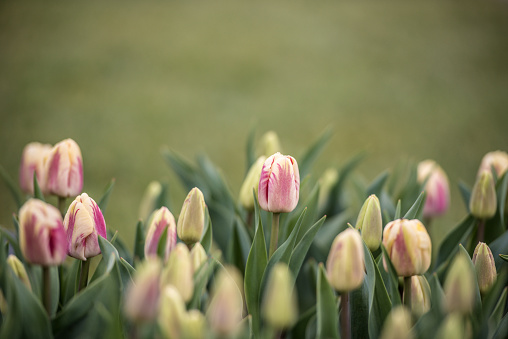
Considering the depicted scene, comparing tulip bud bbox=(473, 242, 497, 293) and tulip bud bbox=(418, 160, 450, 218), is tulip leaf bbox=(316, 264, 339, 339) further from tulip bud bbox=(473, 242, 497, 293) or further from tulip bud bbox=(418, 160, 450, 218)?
tulip bud bbox=(418, 160, 450, 218)

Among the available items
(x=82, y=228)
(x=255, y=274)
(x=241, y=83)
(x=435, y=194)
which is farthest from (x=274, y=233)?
(x=241, y=83)

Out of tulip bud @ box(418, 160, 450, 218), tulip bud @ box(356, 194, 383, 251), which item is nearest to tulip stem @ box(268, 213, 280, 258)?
tulip bud @ box(356, 194, 383, 251)

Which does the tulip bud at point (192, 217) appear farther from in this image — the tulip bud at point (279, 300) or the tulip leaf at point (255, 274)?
the tulip bud at point (279, 300)

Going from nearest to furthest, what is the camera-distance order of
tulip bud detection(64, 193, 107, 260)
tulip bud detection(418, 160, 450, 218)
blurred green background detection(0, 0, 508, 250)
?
tulip bud detection(64, 193, 107, 260)
tulip bud detection(418, 160, 450, 218)
blurred green background detection(0, 0, 508, 250)

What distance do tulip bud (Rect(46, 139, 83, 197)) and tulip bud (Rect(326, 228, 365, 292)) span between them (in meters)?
0.47

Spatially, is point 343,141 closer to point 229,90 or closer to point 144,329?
point 229,90

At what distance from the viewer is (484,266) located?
77 centimetres

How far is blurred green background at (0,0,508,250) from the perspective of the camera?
9.34 ft

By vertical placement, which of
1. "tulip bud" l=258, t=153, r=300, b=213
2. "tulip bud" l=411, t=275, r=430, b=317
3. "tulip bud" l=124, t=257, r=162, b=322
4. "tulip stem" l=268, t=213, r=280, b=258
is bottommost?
"tulip bud" l=411, t=275, r=430, b=317

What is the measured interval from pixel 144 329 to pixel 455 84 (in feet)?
11.5

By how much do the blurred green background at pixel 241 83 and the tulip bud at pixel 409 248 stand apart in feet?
5.09

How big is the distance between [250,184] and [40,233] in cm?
44

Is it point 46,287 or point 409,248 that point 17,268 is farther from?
point 409,248

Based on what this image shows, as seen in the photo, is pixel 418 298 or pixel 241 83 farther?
pixel 241 83
